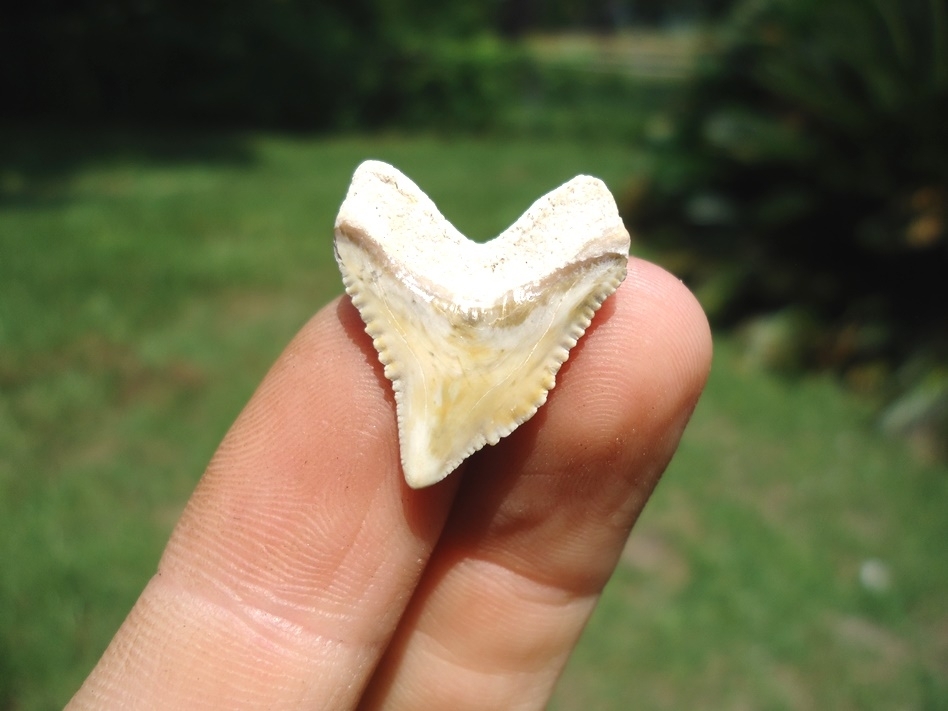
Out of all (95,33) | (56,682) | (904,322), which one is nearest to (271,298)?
(56,682)

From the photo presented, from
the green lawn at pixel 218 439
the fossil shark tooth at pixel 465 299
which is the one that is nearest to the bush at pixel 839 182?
the green lawn at pixel 218 439

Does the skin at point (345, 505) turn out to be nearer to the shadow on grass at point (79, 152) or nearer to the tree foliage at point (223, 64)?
the shadow on grass at point (79, 152)

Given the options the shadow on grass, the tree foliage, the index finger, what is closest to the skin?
the index finger

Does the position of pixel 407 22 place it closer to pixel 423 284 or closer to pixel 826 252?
pixel 826 252

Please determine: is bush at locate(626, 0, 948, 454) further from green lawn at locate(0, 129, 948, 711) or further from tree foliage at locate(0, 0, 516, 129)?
tree foliage at locate(0, 0, 516, 129)

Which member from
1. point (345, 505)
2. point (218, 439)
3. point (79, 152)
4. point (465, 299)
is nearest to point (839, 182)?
point (218, 439)
